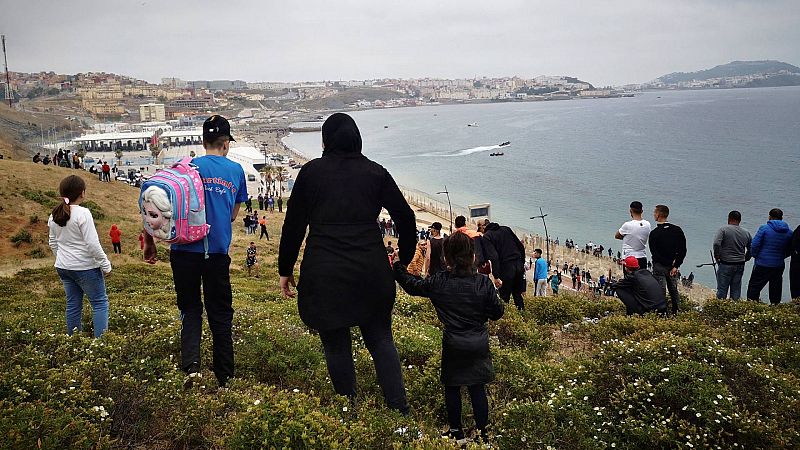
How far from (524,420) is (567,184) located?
66048mm

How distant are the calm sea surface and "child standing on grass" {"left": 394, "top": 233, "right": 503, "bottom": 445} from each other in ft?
120

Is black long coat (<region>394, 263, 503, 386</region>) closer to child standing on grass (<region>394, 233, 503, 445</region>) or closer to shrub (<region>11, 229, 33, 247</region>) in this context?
child standing on grass (<region>394, 233, 503, 445</region>)

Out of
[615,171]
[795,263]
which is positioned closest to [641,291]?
[795,263]

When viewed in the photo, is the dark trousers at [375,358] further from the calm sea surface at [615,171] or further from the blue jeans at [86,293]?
the calm sea surface at [615,171]

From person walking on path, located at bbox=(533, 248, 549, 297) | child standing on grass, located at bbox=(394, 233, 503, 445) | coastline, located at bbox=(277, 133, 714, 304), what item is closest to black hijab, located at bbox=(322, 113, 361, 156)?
child standing on grass, located at bbox=(394, 233, 503, 445)

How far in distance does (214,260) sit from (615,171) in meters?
74.8

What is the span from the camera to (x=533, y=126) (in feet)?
468

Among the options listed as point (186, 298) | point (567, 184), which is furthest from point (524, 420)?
point (567, 184)

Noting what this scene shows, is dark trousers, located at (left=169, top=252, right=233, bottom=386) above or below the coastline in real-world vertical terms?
above

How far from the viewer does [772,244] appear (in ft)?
25.9

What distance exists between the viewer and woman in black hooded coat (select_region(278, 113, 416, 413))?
319cm

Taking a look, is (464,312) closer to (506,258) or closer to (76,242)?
(76,242)

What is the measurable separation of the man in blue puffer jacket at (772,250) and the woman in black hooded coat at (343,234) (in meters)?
6.85

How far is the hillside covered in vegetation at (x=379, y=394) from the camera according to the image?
2.99 metres
